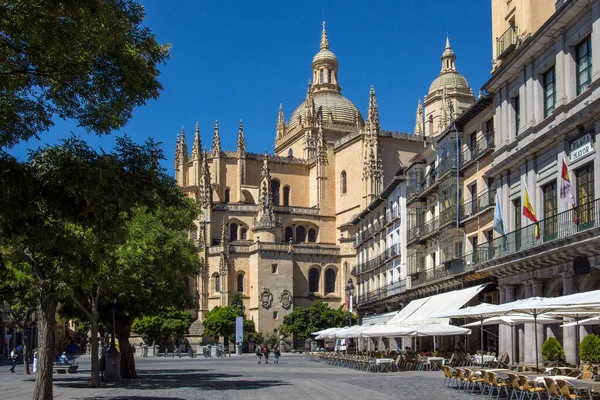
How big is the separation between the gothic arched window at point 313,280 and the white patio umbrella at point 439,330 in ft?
183

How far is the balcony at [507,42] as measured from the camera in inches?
1145

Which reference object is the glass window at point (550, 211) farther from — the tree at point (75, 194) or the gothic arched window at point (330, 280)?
the gothic arched window at point (330, 280)

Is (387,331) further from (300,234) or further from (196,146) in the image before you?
(196,146)

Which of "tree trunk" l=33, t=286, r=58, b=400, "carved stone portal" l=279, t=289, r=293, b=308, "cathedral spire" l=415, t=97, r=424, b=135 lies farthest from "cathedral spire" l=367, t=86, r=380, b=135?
"tree trunk" l=33, t=286, r=58, b=400

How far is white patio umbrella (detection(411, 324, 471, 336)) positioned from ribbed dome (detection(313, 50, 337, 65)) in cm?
8230

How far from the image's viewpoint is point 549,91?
2561 centimetres

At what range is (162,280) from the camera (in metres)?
29.0

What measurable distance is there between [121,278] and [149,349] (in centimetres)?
4771

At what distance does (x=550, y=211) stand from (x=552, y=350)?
169 inches

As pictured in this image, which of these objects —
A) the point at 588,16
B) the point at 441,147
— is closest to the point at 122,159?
the point at 588,16

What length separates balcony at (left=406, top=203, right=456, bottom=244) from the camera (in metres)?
37.4

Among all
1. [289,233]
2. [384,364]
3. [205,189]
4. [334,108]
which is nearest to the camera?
[384,364]

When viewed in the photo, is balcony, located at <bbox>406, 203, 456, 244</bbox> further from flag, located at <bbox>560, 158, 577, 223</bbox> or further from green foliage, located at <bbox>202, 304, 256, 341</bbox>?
green foliage, located at <bbox>202, 304, 256, 341</bbox>

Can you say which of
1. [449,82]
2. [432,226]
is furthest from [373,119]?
[432,226]
